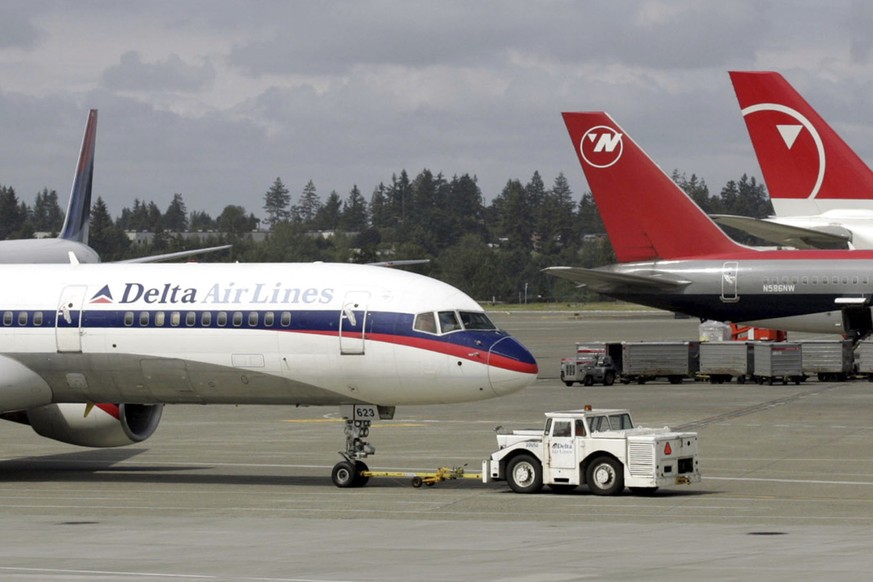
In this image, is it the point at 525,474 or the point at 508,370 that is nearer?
the point at 525,474

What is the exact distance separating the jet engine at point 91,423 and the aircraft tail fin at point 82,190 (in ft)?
88.5

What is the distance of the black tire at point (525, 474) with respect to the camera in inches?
1206

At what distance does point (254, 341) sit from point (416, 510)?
6.61 meters

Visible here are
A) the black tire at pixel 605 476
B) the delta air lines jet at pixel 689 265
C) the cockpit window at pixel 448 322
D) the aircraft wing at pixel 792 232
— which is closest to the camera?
the black tire at pixel 605 476


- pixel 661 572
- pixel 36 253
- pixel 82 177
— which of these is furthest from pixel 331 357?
pixel 82 177

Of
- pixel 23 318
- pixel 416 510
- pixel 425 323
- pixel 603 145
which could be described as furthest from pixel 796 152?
pixel 416 510

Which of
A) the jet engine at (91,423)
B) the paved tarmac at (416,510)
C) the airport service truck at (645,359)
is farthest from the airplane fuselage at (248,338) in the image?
the airport service truck at (645,359)

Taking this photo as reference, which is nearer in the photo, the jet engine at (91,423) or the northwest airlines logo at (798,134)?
the jet engine at (91,423)

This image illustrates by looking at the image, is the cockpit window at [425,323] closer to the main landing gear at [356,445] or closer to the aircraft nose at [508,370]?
the aircraft nose at [508,370]

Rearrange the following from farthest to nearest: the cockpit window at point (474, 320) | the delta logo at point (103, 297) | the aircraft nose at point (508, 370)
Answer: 1. the delta logo at point (103, 297)
2. the cockpit window at point (474, 320)
3. the aircraft nose at point (508, 370)

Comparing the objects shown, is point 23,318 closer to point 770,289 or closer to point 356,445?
point 356,445

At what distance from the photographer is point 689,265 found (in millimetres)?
65375

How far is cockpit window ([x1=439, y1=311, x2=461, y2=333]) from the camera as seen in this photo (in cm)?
3188

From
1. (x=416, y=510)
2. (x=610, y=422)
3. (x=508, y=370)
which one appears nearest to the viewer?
(x=416, y=510)
